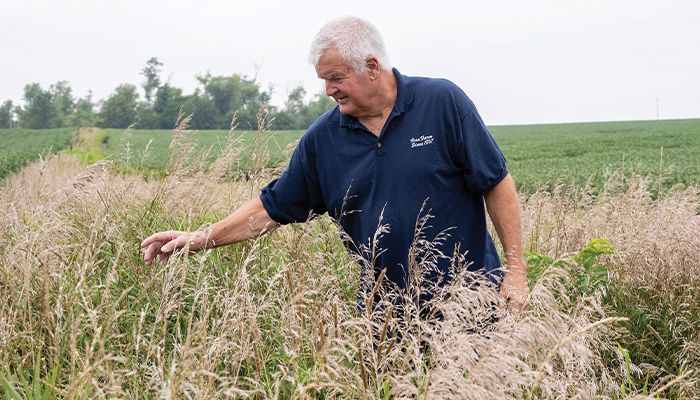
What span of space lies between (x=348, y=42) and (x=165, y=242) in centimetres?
128

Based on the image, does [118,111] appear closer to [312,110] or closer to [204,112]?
Answer: [204,112]

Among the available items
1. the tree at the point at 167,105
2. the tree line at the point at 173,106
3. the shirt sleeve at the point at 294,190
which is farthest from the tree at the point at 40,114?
the shirt sleeve at the point at 294,190

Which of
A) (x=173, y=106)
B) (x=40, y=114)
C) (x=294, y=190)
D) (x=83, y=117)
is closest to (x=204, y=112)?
(x=173, y=106)

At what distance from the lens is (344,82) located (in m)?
3.50

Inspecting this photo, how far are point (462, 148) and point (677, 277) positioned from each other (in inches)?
58.8

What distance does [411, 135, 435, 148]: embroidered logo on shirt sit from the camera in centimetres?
353

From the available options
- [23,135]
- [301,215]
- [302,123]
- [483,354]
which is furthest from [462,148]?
[302,123]

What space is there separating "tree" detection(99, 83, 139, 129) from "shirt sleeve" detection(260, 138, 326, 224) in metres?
92.4

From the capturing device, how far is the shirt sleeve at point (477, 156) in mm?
3469

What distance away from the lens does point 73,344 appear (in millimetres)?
1949

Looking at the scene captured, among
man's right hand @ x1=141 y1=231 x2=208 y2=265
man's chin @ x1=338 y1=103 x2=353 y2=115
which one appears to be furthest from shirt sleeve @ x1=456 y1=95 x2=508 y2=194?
man's right hand @ x1=141 y1=231 x2=208 y2=265

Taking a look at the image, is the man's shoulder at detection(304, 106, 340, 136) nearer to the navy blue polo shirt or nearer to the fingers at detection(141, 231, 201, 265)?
the navy blue polo shirt

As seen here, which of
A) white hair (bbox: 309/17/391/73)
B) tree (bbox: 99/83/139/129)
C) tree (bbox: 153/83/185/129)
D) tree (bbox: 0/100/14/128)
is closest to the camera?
white hair (bbox: 309/17/391/73)

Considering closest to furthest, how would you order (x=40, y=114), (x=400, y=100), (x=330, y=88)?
(x=330, y=88) < (x=400, y=100) < (x=40, y=114)
